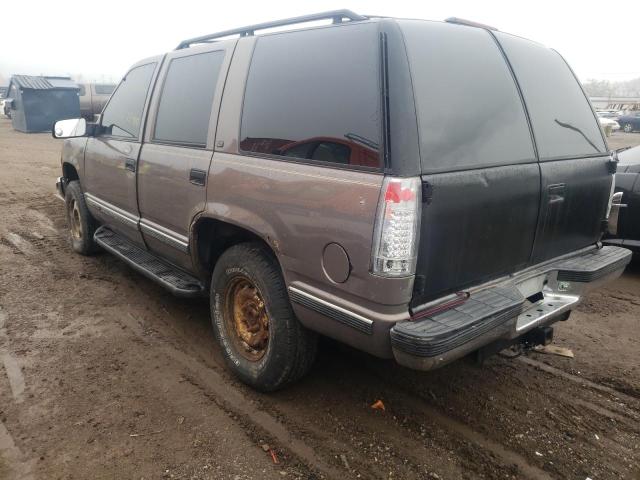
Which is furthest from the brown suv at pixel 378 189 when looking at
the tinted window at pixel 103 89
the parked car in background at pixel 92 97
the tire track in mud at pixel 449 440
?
the tinted window at pixel 103 89

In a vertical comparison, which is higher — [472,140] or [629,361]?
[472,140]

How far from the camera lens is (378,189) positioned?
2131mm

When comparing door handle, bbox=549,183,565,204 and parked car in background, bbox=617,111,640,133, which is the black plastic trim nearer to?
door handle, bbox=549,183,565,204

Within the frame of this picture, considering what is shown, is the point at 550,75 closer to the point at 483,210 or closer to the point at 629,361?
the point at 483,210

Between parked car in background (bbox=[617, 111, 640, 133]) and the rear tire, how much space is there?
33.5 m

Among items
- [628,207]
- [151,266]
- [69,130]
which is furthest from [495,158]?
[69,130]

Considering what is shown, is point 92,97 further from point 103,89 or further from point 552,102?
point 552,102

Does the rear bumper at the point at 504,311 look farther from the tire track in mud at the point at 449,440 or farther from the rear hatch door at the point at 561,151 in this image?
the tire track in mud at the point at 449,440

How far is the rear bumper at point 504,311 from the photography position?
2139mm

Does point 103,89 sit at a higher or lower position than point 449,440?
higher

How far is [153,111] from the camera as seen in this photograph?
12.5 ft

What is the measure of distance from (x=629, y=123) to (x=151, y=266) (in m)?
34.4

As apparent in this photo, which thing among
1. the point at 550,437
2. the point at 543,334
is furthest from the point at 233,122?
the point at 550,437

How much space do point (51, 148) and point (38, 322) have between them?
1335 cm
